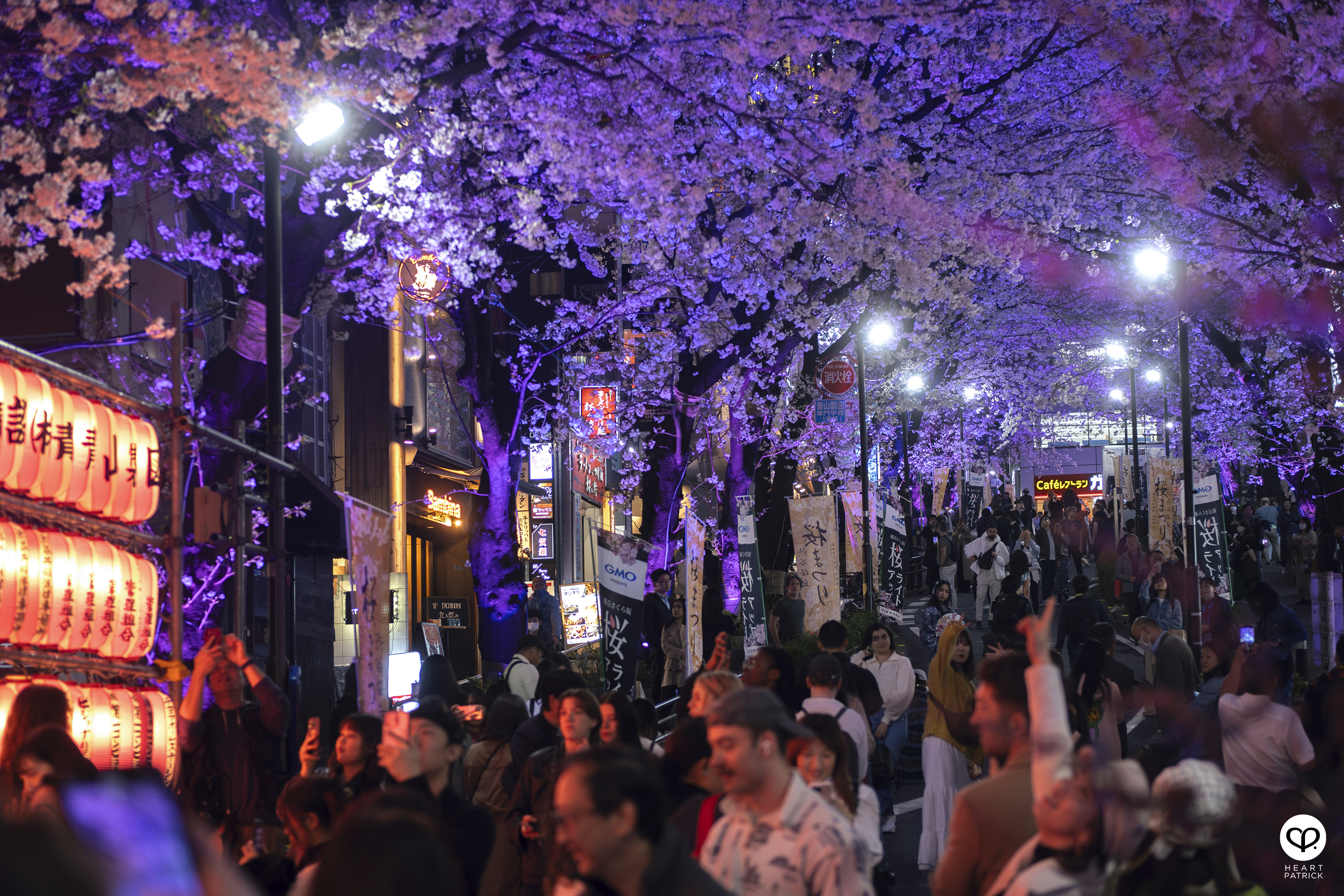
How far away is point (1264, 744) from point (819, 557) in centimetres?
1288

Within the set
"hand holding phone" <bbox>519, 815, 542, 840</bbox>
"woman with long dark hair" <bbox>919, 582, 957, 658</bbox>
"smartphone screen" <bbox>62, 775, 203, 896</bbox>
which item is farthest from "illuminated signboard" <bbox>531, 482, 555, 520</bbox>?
"smartphone screen" <bbox>62, 775, 203, 896</bbox>

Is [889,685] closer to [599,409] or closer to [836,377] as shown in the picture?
[599,409]

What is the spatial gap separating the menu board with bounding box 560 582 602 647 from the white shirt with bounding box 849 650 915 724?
12.1 m

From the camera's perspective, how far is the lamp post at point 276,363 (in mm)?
10789

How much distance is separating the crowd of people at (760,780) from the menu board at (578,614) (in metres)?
11.2

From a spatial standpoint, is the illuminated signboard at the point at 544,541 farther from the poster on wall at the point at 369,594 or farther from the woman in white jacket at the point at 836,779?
the woman in white jacket at the point at 836,779

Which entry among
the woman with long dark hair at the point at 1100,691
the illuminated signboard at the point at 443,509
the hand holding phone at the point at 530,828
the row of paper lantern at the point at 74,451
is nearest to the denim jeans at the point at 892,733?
the woman with long dark hair at the point at 1100,691

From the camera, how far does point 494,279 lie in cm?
2275

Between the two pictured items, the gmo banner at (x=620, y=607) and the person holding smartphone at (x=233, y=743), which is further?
the gmo banner at (x=620, y=607)

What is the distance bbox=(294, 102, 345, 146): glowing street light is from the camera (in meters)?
11.5

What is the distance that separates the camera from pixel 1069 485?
62969mm

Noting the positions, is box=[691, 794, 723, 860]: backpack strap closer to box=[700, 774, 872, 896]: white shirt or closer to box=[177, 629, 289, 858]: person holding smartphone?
box=[700, 774, 872, 896]: white shirt

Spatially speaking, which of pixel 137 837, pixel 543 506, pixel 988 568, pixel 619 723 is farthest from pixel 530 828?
pixel 543 506

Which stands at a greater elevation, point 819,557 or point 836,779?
point 819,557
